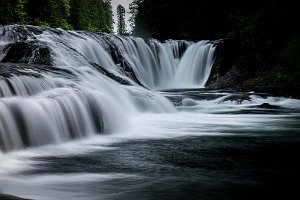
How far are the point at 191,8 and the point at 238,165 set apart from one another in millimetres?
35012

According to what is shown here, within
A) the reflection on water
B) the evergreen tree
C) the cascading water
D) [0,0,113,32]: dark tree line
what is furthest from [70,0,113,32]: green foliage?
the reflection on water

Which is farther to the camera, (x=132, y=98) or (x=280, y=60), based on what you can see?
(x=280, y=60)

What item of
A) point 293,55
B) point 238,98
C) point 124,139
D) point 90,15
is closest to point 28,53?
point 124,139

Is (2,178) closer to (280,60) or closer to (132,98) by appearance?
(132,98)

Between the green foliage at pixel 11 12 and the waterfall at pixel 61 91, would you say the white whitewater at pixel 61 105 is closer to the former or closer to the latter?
the waterfall at pixel 61 91

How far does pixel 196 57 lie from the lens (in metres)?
26.0

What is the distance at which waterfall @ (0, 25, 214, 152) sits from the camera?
275 inches

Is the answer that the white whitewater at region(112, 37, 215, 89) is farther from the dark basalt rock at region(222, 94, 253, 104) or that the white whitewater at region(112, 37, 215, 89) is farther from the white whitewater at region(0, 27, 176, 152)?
the white whitewater at region(0, 27, 176, 152)

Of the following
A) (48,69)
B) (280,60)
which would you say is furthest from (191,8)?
(48,69)

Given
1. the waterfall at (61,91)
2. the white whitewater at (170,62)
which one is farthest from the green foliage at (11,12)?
the waterfall at (61,91)

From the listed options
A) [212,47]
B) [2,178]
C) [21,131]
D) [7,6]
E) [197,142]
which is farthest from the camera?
[7,6]

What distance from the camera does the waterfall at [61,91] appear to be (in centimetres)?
697

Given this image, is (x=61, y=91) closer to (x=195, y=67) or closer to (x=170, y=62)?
(x=195, y=67)

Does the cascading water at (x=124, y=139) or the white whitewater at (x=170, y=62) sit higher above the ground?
the white whitewater at (x=170, y=62)
